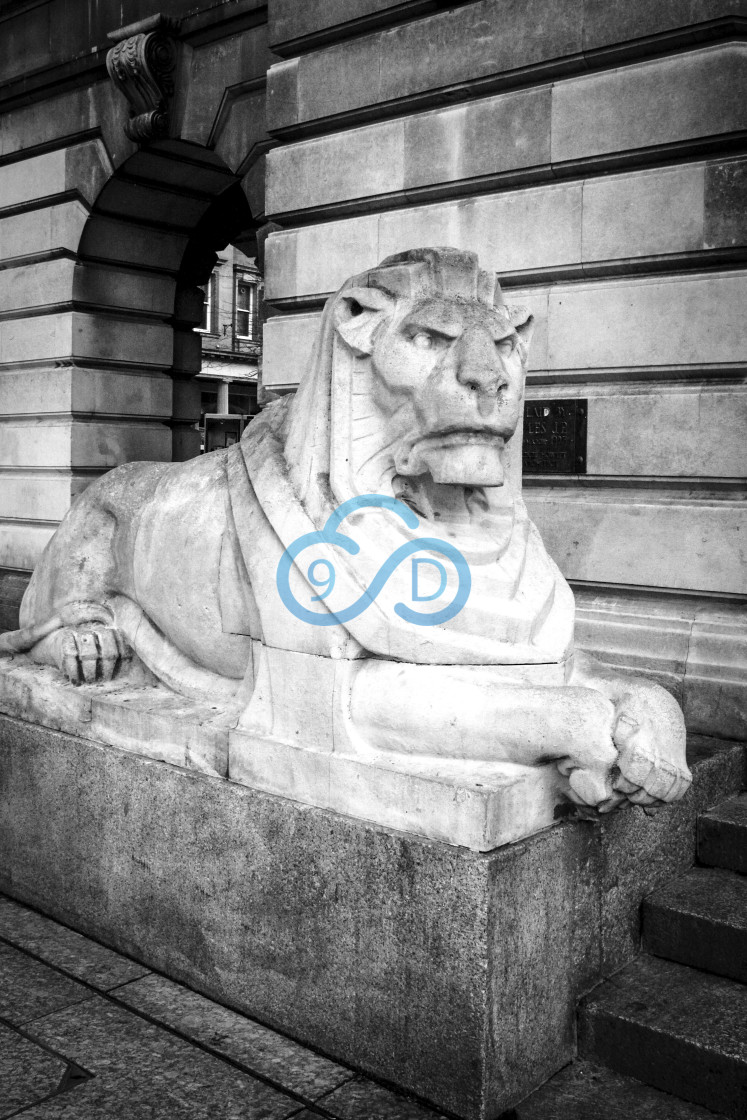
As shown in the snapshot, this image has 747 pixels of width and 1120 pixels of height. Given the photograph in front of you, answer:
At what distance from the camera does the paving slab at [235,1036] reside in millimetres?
3398

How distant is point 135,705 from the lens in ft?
14.0

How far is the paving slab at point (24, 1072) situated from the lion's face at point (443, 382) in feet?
7.14

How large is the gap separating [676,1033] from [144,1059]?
165 cm

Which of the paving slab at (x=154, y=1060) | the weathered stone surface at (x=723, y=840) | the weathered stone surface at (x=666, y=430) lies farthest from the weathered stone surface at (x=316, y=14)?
the paving slab at (x=154, y=1060)

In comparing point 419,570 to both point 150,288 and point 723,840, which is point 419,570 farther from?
point 150,288

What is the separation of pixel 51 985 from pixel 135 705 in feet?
3.42

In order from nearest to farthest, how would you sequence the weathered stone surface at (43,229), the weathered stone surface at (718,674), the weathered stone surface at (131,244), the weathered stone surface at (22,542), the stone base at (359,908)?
the stone base at (359,908) < the weathered stone surface at (718,674) < the weathered stone surface at (43,229) < the weathered stone surface at (131,244) < the weathered stone surface at (22,542)

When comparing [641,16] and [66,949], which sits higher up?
[641,16]

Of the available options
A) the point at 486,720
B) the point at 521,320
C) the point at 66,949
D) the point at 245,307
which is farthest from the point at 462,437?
the point at 245,307

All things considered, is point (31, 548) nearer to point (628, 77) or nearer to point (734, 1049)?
point (628, 77)

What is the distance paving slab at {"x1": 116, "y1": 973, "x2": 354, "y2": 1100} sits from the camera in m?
3.40

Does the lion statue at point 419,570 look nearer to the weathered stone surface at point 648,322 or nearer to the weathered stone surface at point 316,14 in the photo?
the weathered stone surface at point 648,322

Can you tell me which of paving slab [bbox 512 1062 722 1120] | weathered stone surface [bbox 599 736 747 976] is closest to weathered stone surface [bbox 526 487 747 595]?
weathered stone surface [bbox 599 736 747 976]

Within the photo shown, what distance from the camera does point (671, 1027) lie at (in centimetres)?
338
